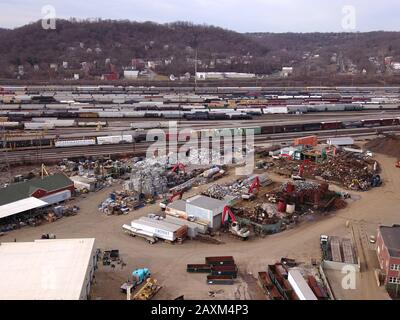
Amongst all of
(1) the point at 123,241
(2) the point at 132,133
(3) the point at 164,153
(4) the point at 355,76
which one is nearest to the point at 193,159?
(3) the point at 164,153

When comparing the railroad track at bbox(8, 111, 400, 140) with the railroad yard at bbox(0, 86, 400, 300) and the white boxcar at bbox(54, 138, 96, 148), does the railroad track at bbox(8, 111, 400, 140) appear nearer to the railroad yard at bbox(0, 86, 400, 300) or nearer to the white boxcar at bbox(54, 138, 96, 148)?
the railroad yard at bbox(0, 86, 400, 300)

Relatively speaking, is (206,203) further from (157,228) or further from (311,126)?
(311,126)

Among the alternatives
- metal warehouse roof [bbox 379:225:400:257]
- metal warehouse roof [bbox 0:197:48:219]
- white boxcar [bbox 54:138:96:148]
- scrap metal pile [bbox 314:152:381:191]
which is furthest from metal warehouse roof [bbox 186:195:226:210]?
white boxcar [bbox 54:138:96:148]

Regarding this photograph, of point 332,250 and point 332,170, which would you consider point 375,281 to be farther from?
point 332,170

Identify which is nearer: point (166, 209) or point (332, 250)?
point (332, 250)

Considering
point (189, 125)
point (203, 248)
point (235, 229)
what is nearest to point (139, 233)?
point (203, 248)

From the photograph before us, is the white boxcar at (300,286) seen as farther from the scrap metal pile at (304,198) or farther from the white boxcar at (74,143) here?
the white boxcar at (74,143)

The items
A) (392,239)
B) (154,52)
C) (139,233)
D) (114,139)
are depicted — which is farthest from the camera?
(154,52)
